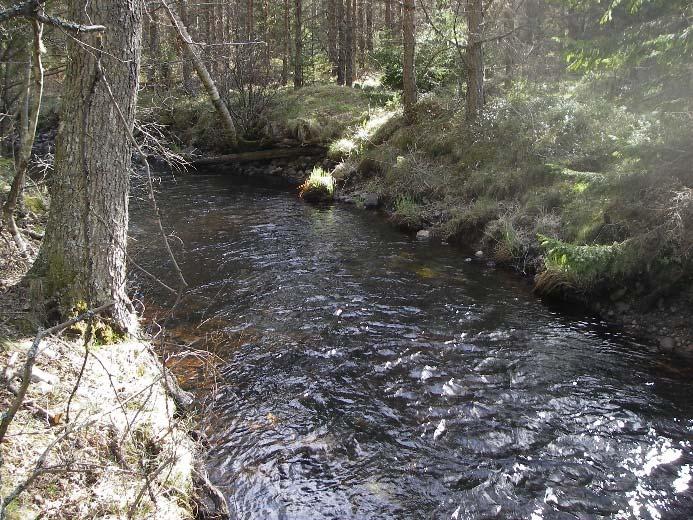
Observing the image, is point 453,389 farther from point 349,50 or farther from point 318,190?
point 349,50

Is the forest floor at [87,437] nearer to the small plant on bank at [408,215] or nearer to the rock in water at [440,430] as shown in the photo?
the rock in water at [440,430]

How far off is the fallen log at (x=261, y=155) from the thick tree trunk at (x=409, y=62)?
13.8ft

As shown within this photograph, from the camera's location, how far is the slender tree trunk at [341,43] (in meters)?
25.0

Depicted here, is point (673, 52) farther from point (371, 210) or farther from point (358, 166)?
point (358, 166)

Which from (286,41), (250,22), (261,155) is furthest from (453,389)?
(286,41)

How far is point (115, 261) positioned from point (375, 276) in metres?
4.92

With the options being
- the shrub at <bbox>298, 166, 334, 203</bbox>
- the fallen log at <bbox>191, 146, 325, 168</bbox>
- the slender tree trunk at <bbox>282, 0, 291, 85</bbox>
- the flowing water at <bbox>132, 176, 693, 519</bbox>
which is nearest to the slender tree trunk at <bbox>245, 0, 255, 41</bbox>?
the slender tree trunk at <bbox>282, 0, 291, 85</bbox>

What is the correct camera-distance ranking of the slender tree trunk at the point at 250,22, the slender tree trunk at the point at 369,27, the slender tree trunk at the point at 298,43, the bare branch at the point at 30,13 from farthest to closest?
1. the slender tree trunk at the point at 369,27
2. the slender tree trunk at the point at 298,43
3. the slender tree trunk at the point at 250,22
4. the bare branch at the point at 30,13

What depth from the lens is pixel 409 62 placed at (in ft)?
50.0

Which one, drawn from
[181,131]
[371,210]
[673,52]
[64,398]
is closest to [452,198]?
[371,210]

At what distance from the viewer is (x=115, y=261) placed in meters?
5.00

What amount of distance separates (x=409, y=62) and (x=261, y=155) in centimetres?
681

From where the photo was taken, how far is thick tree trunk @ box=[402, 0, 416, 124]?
14977 millimetres

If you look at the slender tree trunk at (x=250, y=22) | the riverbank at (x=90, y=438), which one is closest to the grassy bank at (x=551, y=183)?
the riverbank at (x=90, y=438)
